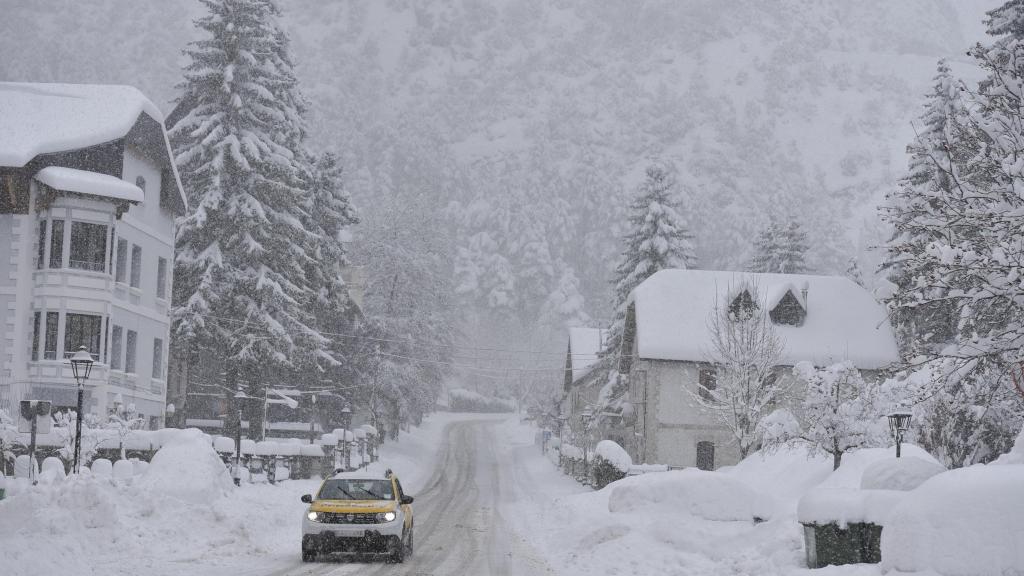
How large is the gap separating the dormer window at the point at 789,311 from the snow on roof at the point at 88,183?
92.1ft

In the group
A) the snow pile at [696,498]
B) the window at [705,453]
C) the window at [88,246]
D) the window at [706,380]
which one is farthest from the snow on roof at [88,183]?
the window at [705,453]

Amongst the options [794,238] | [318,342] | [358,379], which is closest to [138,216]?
[318,342]

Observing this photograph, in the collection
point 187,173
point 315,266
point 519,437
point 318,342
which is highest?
point 187,173

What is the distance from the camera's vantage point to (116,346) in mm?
38438

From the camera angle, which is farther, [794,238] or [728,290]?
[794,238]

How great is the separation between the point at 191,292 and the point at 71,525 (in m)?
30.9

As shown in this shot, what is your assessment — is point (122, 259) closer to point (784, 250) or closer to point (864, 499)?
point (864, 499)

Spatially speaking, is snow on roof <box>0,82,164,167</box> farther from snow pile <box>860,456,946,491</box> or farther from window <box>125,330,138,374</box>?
snow pile <box>860,456,946,491</box>

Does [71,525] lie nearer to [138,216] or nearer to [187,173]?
[138,216]

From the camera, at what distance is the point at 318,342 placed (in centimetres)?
4803

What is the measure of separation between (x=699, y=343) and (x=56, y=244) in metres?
26.0

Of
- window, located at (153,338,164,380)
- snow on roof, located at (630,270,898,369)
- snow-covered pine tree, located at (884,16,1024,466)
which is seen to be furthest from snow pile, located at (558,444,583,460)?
snow-covered pine tree, located at (884,16,1024,466)

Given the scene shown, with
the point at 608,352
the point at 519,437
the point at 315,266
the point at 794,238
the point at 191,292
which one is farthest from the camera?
the point at 519,437

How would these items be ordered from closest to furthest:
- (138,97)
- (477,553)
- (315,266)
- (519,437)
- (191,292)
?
1. (477,553)
2. (138,97)
3. (191,292)
4. (315,266)
5. (519,437)
